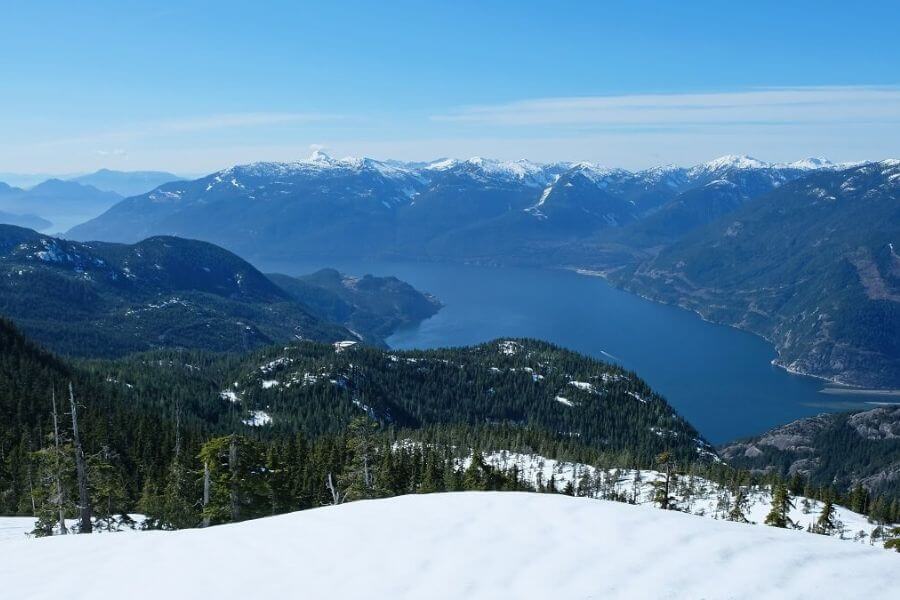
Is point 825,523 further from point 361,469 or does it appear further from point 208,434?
point 208,434

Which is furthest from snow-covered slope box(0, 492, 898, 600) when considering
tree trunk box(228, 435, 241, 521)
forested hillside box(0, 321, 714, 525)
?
forested hillside box(0, 321, 714, 525)

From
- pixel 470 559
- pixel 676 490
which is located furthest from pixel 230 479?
pixel 676 490

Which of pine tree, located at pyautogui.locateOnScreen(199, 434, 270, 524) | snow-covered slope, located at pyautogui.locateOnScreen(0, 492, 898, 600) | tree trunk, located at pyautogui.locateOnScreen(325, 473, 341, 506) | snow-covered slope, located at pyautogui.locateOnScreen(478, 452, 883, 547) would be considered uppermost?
snow-covered slope, located at pyautogui.locateOnScreen(0, 492, 898, 600)

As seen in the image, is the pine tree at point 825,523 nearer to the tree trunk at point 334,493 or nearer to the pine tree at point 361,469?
the pine tree at point 361,469

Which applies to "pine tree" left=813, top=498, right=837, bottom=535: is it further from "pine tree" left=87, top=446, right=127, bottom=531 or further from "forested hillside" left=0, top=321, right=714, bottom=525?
"pine tree" left=87, top=446, right=127, bottom=531

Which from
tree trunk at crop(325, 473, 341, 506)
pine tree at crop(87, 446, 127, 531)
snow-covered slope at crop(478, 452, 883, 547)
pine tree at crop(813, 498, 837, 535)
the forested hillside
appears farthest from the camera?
snow-covered slope at crop(478, 452, 883, 547)

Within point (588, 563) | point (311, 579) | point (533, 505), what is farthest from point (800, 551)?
point (311, 579)

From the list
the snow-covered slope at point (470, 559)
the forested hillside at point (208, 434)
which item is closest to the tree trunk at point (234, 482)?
the forested hillside at point (208, 434)

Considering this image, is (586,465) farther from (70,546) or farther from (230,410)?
(70,546)
